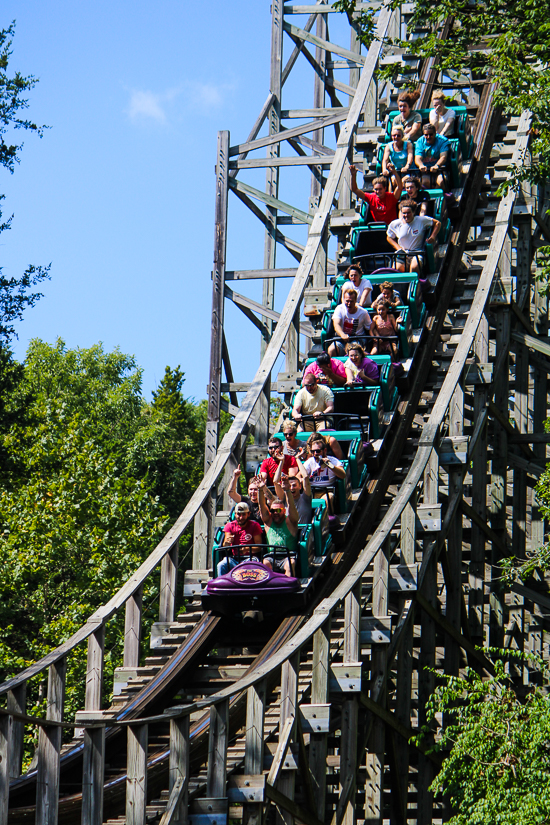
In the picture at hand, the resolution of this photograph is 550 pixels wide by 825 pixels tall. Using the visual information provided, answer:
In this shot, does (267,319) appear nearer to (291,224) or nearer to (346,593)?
(291,224)

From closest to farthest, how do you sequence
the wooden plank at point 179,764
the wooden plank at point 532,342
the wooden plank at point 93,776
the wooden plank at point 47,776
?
the wooden plank at point 47,776
the wooden plank at point 93,776
the wooden plank at point 179,764
the wooden plank at point 532,342

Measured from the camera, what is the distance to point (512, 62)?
11617mm

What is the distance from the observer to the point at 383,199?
1471 cm

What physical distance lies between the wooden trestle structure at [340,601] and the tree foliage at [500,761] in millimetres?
972

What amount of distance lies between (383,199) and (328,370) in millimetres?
3330

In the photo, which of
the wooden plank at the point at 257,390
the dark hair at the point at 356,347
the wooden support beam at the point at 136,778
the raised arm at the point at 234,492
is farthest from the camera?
the dark hair at the point at 356,347

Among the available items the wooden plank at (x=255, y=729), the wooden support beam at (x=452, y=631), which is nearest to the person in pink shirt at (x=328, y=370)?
the wooden support beam at (x=452, y=631)

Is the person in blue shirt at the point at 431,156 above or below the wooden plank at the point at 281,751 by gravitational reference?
above

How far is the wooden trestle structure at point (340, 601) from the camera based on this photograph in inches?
309

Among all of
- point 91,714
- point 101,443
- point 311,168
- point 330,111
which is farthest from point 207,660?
point 101,443

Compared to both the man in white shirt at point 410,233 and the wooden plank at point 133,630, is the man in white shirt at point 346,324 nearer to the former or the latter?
the man in white shirt at point 410,233

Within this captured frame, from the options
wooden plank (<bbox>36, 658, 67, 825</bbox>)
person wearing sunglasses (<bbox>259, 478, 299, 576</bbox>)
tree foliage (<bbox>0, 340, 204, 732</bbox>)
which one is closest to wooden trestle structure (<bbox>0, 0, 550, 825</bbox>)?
wooden plank (<bbox>36, 658, 67, 825</bbox>)

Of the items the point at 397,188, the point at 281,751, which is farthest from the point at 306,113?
the point at 281,751

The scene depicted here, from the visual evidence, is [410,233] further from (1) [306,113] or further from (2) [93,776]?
(2) [93,776]
